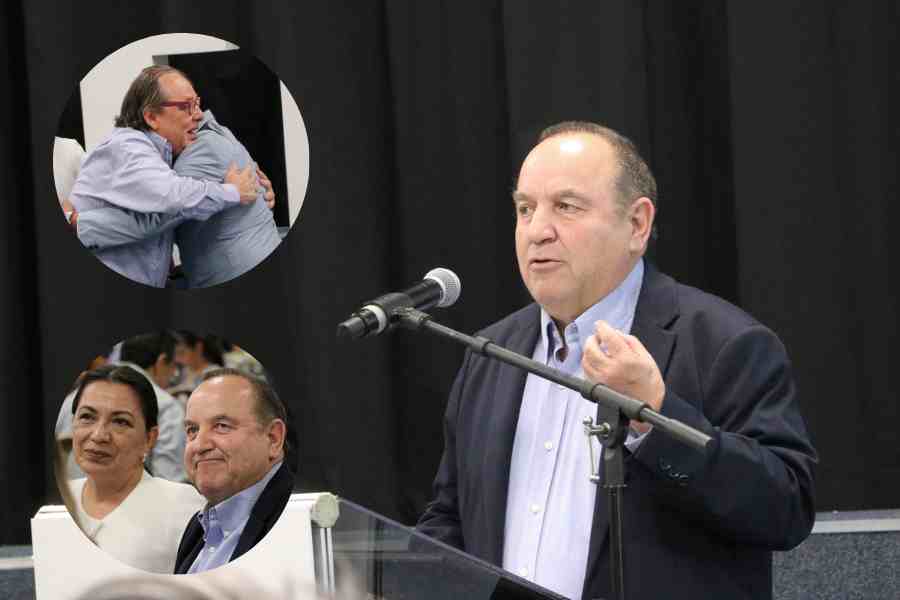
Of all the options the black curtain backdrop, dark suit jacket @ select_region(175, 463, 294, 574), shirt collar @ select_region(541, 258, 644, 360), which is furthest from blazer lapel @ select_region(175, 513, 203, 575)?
the black curtain backdrop

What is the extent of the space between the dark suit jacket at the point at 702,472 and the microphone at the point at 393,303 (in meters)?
0.32

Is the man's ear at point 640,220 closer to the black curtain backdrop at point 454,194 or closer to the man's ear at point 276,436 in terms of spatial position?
the black curtain backdrop at point 454,194

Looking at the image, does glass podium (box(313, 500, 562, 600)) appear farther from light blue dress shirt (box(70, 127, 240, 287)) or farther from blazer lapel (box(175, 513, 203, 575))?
light blue dress shirt (box(70, 127, 240, 287))

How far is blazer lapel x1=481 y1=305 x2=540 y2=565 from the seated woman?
2.24 feet

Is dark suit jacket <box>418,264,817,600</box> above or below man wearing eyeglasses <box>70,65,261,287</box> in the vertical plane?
below

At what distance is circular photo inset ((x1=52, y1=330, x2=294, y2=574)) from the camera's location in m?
1.27

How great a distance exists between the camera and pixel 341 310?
9.48 feet

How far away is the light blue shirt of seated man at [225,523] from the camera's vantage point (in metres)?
1.19

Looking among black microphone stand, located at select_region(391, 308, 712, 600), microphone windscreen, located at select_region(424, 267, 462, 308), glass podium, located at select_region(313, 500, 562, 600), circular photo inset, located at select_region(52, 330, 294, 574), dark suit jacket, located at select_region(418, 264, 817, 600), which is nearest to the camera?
glass podium, located at select_region(313, 500, 562, 600)

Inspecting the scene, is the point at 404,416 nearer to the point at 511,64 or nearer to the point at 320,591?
the point at 511,64

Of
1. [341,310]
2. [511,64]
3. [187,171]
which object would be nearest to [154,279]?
[187,171]

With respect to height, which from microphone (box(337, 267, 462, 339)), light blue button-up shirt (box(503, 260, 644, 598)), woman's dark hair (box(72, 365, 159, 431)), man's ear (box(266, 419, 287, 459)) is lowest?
light blue button-up shirt (box(503, 260, 644, 598))

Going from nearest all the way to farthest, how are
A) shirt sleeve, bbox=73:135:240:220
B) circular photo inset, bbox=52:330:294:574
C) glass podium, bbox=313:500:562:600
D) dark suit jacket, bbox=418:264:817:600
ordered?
glass podium, bbox=313:500:562:600 → circular photo inset, bbox=52:330:294:574 → dark suit jacket, bbox=418:264:817:600 → shirt sleeve, bbox=73:135:240:220

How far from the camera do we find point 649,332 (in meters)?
1.94
